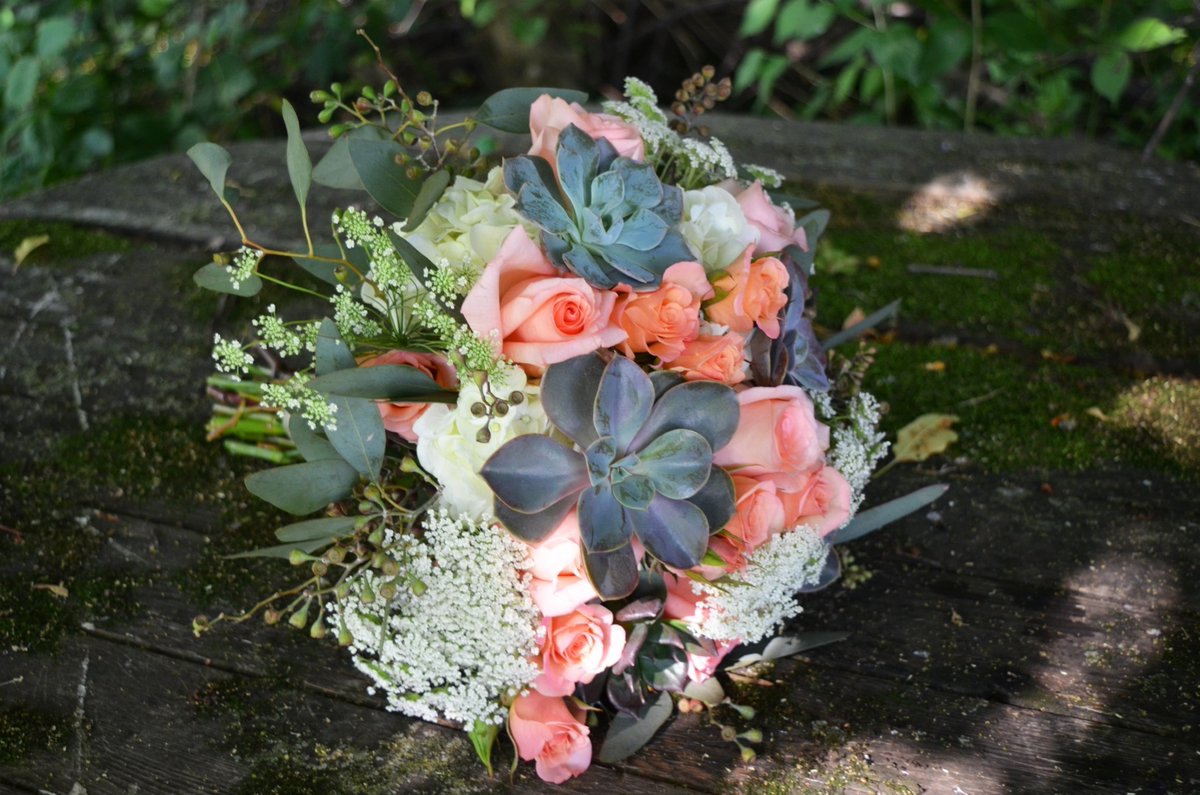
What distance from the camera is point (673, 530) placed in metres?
0.92

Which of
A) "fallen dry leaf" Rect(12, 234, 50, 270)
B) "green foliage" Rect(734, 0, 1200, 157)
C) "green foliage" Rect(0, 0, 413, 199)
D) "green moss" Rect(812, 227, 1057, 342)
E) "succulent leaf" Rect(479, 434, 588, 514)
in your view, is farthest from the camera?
"green foliage" Rect(0, 0, 413, 199)

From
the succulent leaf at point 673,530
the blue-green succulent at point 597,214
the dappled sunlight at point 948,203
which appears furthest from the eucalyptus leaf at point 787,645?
the dappled sunlight at point 948,203

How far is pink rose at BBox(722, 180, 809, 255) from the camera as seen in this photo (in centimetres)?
106

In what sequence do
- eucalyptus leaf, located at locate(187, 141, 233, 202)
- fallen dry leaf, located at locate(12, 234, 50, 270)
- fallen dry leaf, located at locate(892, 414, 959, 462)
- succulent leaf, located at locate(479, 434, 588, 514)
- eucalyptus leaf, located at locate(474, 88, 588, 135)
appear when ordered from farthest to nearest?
fallen dry leaf, located at locate(12, 234, 50, 270) < fallen dry leaf, located at locate(892, 414, 959, 462) < eucalyptus leaf, located at locate(474, 88, 588, 135) < eucalyptus leaf, located at locate(187, 141, 233, 202) < succulent leaf, located at locate(479, 434, 588, 514)

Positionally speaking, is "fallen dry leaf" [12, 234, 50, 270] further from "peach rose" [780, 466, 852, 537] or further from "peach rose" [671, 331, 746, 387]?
"peach rose" [780, 466, 852, 537]

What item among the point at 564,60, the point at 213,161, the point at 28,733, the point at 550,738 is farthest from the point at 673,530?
the point at 564,60

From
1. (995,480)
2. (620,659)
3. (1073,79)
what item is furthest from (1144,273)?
(1073,79)

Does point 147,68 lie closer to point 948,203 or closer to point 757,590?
point 948,203

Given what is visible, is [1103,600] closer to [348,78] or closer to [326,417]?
[326,417]

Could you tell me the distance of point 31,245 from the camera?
6.04 ft

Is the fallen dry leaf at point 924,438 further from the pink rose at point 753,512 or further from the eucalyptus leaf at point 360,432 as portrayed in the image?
the eucalyptus leaf at point 360,432

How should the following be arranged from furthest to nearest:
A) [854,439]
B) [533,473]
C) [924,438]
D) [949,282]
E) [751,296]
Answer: [949,282] → [924,438] → [854,439] → [751,296] → [533,473]

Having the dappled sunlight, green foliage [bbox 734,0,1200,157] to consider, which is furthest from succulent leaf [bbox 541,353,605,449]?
green foliage [bbox 734,0,1200,157]

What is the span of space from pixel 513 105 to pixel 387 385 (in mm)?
391
